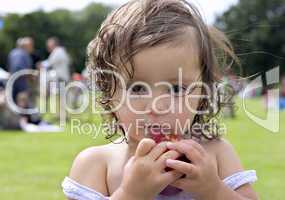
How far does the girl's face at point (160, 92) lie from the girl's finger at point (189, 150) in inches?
4.3

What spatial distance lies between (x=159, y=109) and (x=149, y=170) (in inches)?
7.0

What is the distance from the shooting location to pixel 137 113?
5.30ft

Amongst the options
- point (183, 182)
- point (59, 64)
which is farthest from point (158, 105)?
point (59, 64)

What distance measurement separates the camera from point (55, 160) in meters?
6.25

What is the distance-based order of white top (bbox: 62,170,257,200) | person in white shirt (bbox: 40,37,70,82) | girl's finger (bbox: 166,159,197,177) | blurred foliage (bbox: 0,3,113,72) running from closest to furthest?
girl's finger (bbox: 166,159,197,177) → white top (bbox: 62,170,257,200) → person in white shirt (bbox: 40,37,70,82) → blurred foliage (bbox: 0,3,113,72)

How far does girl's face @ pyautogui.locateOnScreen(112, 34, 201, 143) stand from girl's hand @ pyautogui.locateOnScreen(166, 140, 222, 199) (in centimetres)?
11

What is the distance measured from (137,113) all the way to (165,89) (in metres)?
0.10

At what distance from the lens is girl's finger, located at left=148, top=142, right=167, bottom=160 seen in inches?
59.3

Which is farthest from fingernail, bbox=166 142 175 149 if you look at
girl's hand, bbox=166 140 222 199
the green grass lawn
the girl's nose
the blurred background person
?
the blurred background person

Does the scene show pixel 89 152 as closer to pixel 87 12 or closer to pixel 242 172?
pixel 242 172

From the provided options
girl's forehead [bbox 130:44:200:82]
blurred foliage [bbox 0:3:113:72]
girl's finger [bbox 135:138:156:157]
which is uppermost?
blurred foliage [bbox 0:3:113:72]

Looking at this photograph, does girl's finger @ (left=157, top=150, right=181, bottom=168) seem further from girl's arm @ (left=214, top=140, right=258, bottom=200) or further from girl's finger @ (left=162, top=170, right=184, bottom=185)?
girl's arm @ (left=214, top=140, right=258, bottom=200)

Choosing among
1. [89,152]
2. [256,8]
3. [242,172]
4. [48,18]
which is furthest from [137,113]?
[48,18]

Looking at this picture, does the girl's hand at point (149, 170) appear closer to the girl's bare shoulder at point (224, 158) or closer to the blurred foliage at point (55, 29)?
the girl's bare shoulder at point (224, 158)
